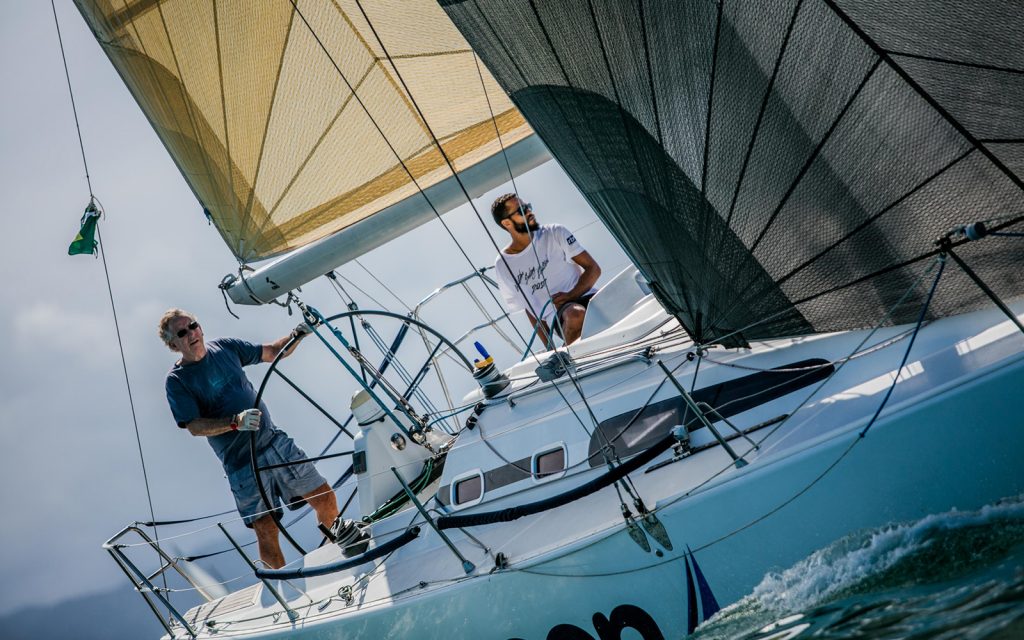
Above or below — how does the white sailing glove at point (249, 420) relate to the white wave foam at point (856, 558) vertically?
above

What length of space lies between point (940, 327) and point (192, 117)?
4660 mm

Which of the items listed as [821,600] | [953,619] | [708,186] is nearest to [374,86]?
[708,186]

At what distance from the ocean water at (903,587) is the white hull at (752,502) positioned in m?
0.05

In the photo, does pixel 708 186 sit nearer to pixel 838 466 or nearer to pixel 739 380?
pixel 739 380

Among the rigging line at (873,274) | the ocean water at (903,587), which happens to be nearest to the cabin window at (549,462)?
the rigging line at (873,274)

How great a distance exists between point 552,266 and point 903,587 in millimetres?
2896

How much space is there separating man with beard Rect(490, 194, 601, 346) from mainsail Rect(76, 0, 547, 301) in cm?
48

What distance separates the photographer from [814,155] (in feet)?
8.90

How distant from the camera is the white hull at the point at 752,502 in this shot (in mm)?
2256

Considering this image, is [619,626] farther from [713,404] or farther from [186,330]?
[186,330]

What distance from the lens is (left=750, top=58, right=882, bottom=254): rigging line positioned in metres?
2.45

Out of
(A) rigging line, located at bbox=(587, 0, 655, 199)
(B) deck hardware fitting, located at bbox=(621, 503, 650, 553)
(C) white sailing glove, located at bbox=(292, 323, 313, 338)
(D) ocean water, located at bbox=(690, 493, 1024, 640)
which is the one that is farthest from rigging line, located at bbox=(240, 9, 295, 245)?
(D) ocean water, located at bbox=(690, 493, 1024, 640)

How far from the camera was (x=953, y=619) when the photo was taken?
1.98 metres

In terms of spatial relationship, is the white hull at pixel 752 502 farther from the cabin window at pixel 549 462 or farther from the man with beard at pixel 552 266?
the man with beard at pixel 552 266
